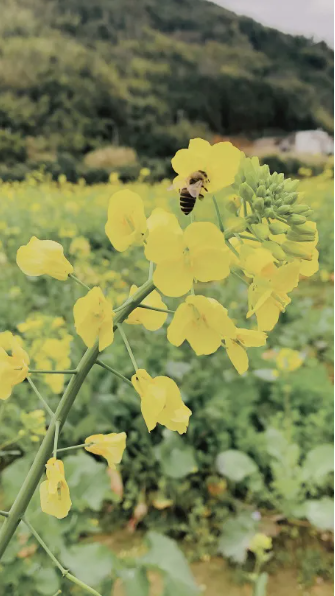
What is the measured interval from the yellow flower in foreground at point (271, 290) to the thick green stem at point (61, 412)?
65mm

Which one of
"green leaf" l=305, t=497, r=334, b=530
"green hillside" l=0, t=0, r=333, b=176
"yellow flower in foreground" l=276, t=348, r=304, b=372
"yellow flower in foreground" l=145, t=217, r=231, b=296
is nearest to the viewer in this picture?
"yellow flower in foreground" l=145, t=217, r=231, b=296

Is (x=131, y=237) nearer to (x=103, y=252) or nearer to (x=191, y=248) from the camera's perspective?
(x=191, y=248)

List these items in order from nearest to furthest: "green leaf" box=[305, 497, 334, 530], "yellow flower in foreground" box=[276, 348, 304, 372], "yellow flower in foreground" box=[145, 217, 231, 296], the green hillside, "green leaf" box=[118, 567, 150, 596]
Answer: "yellow flower in foreground" box=[145, 217, 231, 296]
"green leaf" box=[118, 567, 150, 596]
"green leaf" box=[305, 497, 334, 530]
"yellow flower in foreground" box=[276, 348, 304, 372]
the green hillside

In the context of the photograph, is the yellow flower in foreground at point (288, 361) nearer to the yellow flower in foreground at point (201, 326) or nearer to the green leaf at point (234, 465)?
the green leaf at point (234, 465)

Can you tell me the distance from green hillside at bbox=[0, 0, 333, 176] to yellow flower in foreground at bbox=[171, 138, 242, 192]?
3.64 ft

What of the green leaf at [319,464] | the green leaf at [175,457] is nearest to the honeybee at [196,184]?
the green leaf at [175,457]

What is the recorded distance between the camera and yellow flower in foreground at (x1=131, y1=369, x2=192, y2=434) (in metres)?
0.29

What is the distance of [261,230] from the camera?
31cm

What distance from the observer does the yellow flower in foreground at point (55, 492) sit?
294 millimetres

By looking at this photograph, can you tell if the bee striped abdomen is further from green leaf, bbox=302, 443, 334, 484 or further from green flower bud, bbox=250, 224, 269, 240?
green leaf, bbox=302, 443, 334, 484

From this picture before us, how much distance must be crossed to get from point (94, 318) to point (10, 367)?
2.8 inches

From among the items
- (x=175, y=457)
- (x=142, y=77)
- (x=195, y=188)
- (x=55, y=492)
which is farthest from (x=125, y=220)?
(x=142, y=77)

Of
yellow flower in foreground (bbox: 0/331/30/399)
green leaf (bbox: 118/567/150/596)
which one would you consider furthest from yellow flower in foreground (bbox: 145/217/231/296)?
green leaf (bbox: 118/567/150/596)

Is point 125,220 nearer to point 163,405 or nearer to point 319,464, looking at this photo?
point 163,405
